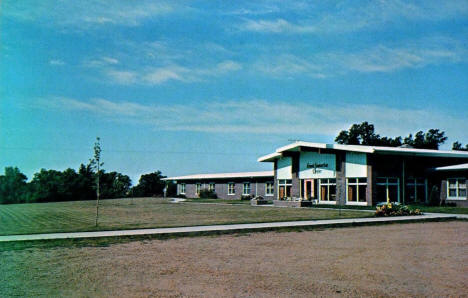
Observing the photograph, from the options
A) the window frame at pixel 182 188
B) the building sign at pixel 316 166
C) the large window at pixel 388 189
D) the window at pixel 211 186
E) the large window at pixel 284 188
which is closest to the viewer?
the large window at pixel 388 189

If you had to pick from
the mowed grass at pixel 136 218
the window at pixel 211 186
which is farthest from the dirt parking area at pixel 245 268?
the window at pixel 211 186

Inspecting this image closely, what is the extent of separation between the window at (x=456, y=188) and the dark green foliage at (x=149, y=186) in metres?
43.6

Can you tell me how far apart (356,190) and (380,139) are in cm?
3593

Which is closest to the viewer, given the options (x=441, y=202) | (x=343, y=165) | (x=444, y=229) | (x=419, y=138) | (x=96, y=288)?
(x=96, y=288)

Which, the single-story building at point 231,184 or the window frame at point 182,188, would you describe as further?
the window frame at point 182,188

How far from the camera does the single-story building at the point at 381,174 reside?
104 ft

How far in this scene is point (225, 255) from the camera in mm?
10594

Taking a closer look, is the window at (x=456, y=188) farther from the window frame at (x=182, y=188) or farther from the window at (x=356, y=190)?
the window frame at (x=182, y=188)

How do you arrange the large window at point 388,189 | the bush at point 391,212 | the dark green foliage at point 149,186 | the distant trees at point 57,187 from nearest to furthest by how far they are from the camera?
the bush at point 391,212
the large window at point 388,189
the distant trees at point 57,187
the dark green foliage at point 149,186

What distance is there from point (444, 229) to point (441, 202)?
16791 mm

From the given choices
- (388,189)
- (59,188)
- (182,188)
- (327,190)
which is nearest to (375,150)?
(388,189)

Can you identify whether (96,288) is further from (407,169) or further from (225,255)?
(407,169)

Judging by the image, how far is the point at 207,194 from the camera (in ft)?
176

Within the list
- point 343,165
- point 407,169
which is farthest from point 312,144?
point 407,169
